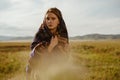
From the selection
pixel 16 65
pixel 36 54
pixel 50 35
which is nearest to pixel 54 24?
pixel 50 35

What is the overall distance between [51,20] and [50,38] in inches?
11.7

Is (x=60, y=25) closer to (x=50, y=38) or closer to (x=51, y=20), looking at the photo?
(x=51, y=20)

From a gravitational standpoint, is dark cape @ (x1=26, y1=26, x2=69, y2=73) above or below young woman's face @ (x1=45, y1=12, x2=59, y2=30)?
below

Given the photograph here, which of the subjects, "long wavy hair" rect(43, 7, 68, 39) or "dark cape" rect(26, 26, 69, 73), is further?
"long wavy hair" rect(43, 7, 68, 39)

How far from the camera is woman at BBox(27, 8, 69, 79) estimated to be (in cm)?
546

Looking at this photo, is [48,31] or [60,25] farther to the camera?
[60,25]

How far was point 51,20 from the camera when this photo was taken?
5.62 m

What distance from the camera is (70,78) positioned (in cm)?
1212

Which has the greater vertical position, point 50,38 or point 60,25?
point 60,25

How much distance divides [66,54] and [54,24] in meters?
0.52

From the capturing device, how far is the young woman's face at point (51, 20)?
5.59 m

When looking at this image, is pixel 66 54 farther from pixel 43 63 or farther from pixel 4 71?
pixel 4 71

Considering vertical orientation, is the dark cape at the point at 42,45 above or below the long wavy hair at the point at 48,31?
below

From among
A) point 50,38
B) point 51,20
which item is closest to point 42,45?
point 50,38
